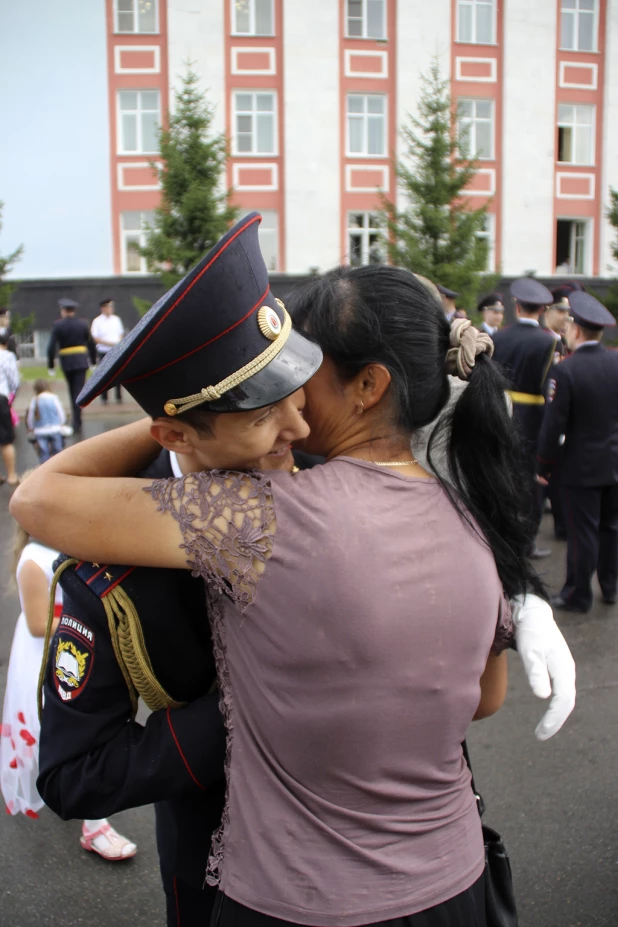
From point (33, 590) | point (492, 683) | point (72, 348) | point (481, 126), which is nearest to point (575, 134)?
point (481, 126)

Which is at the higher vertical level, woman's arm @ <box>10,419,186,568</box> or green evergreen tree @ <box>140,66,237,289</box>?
green evergreen tree @ <box>140,66,237,289</box>

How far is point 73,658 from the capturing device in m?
1.30

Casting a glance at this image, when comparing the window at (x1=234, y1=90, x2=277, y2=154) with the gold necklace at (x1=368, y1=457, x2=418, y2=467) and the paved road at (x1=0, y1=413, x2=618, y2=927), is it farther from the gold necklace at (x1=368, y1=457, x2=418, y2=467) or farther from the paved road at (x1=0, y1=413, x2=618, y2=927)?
the gold necklace at (x1=368, y1=457, x2=418, y2=467)

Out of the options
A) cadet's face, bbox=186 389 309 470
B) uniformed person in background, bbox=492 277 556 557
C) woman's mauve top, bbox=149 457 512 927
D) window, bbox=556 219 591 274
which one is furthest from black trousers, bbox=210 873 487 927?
window, bbox=556 219 591 274

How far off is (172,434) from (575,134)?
2738cm

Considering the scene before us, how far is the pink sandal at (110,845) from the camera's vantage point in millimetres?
3061

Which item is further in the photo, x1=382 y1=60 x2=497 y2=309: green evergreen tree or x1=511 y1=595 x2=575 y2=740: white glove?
x1=382 y1=60 x2=497 y2=309: green evergreen tree

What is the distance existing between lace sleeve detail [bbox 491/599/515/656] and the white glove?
0.7 inches

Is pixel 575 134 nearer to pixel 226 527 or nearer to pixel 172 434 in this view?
pixel 172 434

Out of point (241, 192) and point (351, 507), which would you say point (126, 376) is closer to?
point (351, 507)

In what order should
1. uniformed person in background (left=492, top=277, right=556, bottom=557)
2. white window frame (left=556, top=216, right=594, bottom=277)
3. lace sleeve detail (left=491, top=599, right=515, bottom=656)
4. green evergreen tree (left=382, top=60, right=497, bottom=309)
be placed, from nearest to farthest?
lace sleeve detail (left=491, top=599, right=515, bottom=656), uniformed person in background (left=492, top=277, right=556, bottom=557), green evergreen tree (left=382, top=60, right=497, bottom=309), white window frame (left=556, top=216, right=594, bottom=277)

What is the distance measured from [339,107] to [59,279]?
919 centimetres

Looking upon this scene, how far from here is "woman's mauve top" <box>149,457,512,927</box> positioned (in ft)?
3.84

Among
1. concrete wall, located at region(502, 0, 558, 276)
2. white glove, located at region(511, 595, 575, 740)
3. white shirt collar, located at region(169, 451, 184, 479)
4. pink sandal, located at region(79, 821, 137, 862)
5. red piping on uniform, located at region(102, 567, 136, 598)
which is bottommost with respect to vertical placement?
pink sandal, located at region(79, 821, 137, 862)
